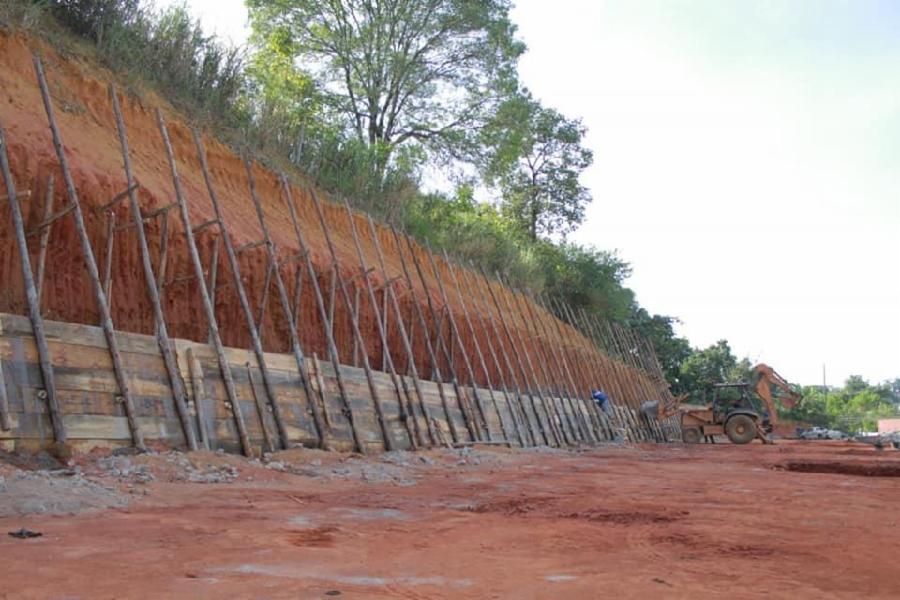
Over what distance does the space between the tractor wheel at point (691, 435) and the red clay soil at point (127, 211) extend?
54.2ft

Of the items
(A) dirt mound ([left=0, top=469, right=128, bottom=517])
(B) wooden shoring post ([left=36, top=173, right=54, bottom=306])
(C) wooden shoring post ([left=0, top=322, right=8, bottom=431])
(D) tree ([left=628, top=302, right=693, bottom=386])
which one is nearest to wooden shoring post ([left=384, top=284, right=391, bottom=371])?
(B) wooden shoring post ([left=36, top=173, right=54, bottom=306])

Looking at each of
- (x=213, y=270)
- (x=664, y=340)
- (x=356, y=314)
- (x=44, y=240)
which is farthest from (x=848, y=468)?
(x=664, y=340)

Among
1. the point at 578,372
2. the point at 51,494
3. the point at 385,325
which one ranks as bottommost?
the point at 578,372

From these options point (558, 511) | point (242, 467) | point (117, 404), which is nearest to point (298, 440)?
point (242, 467)

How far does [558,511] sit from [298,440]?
4437 millimetres

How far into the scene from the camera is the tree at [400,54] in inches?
1061

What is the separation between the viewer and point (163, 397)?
8.58m

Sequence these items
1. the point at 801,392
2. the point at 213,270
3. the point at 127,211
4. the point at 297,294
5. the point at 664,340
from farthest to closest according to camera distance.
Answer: the point at 801,392 < the point at 664,340 < the point at 297,294 < the point at 213,270 < the point at 127,211

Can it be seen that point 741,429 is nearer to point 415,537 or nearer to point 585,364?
point 585,364

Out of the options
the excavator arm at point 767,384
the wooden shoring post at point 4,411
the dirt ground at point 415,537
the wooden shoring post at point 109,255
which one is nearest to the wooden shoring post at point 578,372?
the excavator arm at point 767,384

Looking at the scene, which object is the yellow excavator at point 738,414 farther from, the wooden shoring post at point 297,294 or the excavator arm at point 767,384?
the wooden shoring post at point 297,294

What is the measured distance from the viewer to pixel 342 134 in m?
26.4

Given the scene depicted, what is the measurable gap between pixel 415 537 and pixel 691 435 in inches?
1023

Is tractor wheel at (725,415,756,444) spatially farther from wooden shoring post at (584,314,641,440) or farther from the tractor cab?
wooden shoring post at (584,314,641,440)
